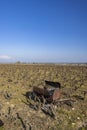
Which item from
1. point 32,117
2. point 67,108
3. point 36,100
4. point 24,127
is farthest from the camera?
point 36,100

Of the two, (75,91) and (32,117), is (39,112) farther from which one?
(75,91)

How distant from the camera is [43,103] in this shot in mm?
12492

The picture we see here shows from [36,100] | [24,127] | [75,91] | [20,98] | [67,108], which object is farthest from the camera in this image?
[75,91]

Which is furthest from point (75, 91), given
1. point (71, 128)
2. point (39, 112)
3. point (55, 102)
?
point (71, 128)

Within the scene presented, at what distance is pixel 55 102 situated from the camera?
495 inches

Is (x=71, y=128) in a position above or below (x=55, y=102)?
below

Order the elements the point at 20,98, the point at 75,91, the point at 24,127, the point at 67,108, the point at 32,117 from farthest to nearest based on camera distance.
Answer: the point at 75,91
the point at 20,98
the point at 67,108
the point at 32,117
the point at 24,127

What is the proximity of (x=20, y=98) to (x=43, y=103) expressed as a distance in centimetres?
290

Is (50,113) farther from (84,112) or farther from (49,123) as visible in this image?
(84,112)

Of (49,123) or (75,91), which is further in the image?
(75,91)

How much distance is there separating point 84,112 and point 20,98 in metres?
5.47

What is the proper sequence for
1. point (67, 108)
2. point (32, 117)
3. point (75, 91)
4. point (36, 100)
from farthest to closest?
point (75, 91)
point (36, 100)
point (67, 108)
point (32, 117)

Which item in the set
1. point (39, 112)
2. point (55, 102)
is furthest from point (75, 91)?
point (39, 112)

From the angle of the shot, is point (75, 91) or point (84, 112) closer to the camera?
point (84, 112)
